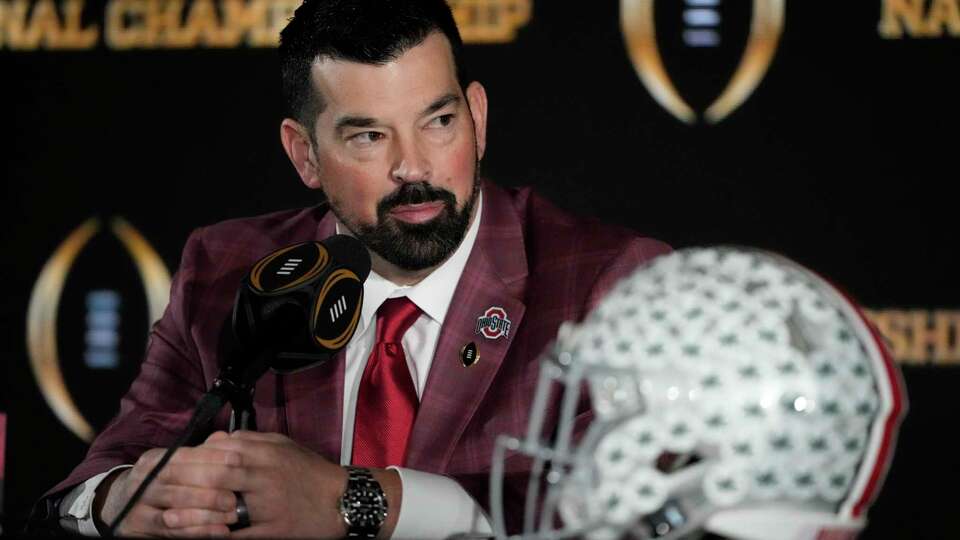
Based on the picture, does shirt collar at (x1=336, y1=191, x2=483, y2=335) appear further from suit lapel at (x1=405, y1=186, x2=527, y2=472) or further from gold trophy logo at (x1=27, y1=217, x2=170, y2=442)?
gold trophy logo at (x1=27, y1=217, x2=170, y2=442)

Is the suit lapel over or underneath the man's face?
underneath

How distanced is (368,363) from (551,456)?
28.4 inches

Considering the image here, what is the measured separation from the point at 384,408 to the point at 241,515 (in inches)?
14.6

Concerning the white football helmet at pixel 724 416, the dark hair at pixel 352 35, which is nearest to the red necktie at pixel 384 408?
the dark hair at pixel 352 35

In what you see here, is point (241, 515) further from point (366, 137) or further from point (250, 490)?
point (366, 137)

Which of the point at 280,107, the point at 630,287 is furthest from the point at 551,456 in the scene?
the point at 280,107

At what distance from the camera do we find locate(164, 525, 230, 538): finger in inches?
61.8

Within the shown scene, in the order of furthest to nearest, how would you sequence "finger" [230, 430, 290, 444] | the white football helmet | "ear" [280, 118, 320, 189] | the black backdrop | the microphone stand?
the black backdrop → "ear" [280, 118, 320, 189] → "finger" [230, 430, 290, 444] → the microphone stand → the white football helmet

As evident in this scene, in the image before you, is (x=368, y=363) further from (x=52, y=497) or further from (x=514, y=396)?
(x=52, y=497)

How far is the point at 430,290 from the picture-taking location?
1.99m

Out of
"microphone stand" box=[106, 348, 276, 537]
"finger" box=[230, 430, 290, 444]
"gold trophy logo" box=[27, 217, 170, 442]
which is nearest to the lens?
"microphone stand" box=[106, 348, 276, 537]

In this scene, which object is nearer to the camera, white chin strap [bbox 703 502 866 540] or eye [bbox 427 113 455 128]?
white chin strap [bbox 703 502 866 540]

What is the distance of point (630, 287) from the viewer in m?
1.31

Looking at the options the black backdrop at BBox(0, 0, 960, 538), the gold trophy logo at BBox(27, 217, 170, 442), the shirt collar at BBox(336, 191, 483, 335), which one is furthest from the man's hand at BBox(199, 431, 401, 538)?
the gold trophy logo at BBox(27, 217, 170, 442)
